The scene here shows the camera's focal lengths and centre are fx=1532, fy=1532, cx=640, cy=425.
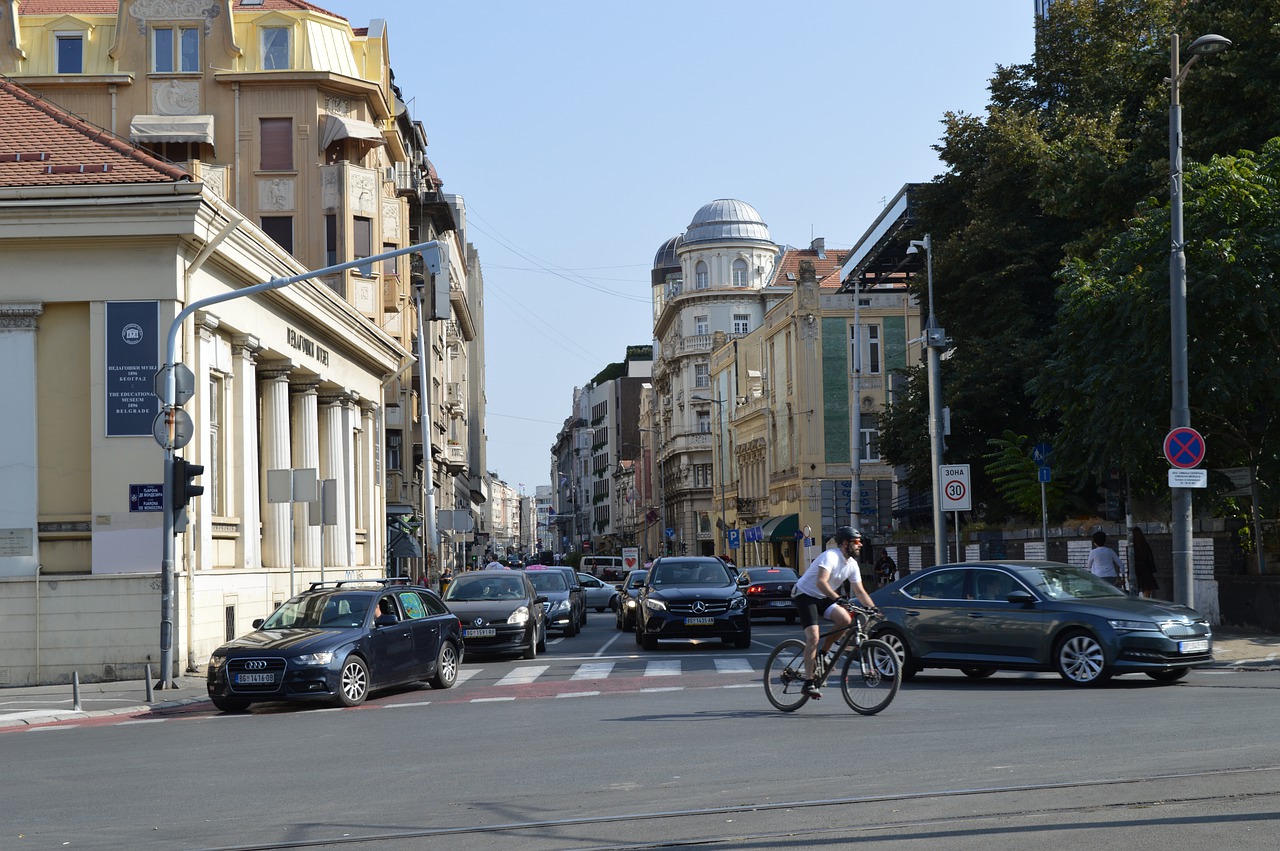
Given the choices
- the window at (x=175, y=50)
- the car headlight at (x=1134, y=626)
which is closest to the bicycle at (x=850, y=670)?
the car headlight at (x=1134, y=626)

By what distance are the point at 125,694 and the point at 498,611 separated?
669cm

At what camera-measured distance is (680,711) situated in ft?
51.4

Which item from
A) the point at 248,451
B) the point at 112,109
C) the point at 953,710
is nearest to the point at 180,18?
the point at 112,109

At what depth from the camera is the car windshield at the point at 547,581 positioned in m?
34.8

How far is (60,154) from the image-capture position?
26.0 metres

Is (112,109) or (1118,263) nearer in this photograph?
(1118,263)

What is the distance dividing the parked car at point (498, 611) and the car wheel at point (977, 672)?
8982 millimetres

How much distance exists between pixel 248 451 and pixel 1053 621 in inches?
703

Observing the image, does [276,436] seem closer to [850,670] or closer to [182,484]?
[182,484]

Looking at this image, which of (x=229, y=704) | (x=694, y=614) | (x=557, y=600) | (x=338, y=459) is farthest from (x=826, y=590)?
(x=338, y=459)

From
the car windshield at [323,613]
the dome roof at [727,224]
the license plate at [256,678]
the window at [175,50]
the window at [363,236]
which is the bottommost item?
the license plate at [256,678]

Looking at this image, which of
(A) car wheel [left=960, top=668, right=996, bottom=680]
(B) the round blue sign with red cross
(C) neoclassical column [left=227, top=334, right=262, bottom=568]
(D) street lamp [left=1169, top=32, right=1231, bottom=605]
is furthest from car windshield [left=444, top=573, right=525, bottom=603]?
(B) the round blue sign with red cross

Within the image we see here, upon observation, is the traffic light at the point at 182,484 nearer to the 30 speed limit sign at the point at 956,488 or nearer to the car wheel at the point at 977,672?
the car wheel at the point at 977,672

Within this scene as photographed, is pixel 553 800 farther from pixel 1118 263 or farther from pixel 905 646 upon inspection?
pixel 1118 263
